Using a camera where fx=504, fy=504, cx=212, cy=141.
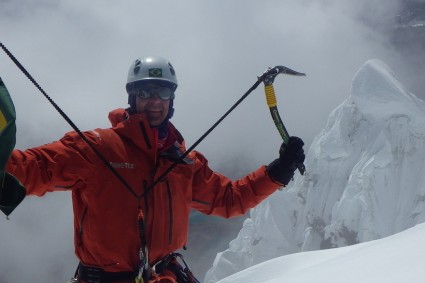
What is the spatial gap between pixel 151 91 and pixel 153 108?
0.16 meters

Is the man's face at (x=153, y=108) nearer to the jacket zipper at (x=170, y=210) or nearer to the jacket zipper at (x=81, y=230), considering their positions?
the jacket zipper at (x=170, y=210)

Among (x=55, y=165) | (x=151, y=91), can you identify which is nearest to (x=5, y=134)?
(x=55, y=165)

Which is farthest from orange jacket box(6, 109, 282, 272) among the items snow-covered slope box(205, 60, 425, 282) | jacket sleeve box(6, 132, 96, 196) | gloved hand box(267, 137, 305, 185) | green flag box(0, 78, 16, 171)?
snow-covered slope box(205, 60, 425, 282)

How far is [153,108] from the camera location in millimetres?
3707

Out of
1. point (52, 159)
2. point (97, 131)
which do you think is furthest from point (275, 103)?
point (52, 159)

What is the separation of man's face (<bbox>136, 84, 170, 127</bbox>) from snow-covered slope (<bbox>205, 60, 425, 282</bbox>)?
86.7 feet

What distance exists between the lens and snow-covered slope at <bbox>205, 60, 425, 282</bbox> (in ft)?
95.3

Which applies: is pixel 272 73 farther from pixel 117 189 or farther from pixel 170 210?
pixel 117 189

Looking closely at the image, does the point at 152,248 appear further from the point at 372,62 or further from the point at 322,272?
the point at 372,62

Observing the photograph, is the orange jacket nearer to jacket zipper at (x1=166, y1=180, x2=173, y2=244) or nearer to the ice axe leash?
jacket zipper at (x1=166, y1=180, x2=173, y2=244)

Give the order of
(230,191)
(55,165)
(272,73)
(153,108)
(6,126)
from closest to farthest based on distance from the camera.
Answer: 1. (6,126)
2. (55,165)
3. (153,108)
4. (272,73)
5. (230,191)

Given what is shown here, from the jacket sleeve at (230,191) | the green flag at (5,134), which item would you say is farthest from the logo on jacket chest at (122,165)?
the green flag at (5,134)

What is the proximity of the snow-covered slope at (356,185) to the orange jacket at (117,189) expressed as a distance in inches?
1043

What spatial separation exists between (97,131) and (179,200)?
0.75 metres
